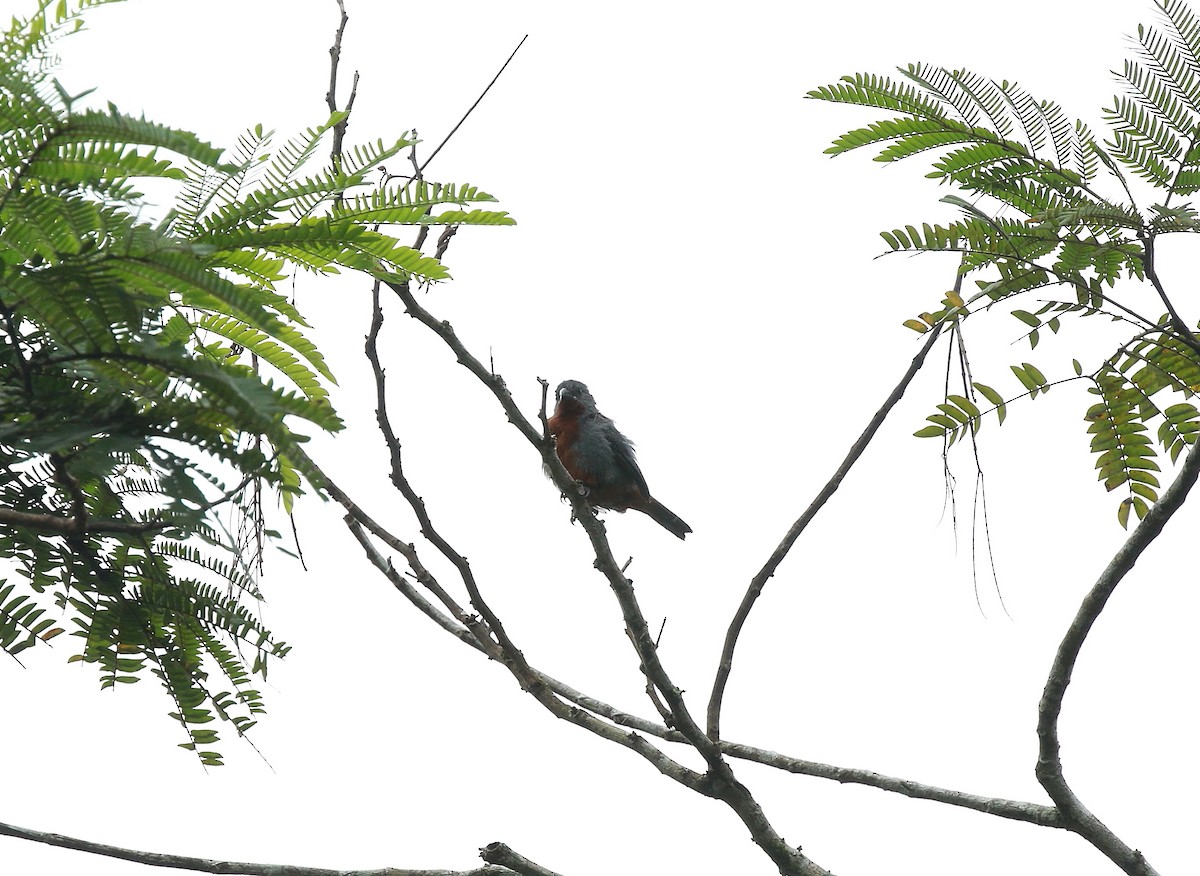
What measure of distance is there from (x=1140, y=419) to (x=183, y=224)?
2.29 metres

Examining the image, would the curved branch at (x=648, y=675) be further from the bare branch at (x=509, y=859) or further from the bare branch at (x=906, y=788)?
the bare branch at (x=509, y=859)

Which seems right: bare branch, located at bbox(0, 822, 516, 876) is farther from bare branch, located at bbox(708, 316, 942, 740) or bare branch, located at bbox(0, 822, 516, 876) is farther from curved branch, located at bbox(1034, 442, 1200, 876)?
curved branch, located at bbox(1034, 442, 1200, 876)

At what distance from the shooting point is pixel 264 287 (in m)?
2.32

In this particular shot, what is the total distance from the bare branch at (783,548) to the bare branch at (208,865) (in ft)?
2.45

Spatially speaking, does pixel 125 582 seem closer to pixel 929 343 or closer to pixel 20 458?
pixel 20 458

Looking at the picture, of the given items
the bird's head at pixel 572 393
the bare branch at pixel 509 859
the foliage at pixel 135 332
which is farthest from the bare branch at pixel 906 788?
the bird's head at pixel 572 393

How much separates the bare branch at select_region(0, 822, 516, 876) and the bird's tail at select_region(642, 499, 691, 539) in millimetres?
5614

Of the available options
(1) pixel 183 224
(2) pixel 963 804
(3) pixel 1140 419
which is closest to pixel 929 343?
(3) pixel 1140 419

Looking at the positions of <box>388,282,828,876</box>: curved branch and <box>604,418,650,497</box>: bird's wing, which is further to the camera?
<box>604,418,650,497</box>: bird's wing

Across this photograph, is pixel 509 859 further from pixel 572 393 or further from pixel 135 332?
pixel 572 393

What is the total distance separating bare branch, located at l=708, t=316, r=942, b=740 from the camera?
334 cm

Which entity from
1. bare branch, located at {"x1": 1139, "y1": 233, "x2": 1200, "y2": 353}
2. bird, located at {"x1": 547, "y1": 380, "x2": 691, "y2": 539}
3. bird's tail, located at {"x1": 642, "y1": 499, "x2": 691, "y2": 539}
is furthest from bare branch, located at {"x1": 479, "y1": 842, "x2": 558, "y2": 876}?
bird's tail, located at {"x1": 642, "y1": 499, "x2": 691, "y2": 539}

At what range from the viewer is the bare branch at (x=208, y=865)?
8.61ft

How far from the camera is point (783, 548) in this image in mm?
3447
